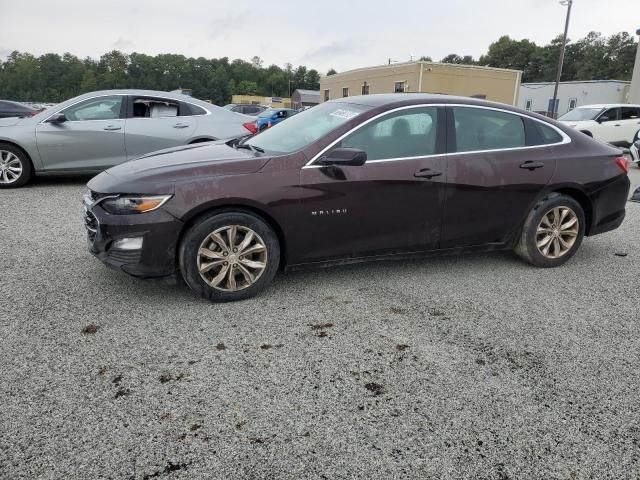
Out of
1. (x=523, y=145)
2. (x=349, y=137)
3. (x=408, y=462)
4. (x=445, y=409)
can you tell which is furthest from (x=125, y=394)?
(x=523, y=145)

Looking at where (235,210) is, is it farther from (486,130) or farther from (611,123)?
(611,123)

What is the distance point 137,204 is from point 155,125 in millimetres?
5247

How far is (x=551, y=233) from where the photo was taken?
4.82m

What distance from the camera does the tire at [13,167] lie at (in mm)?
7952

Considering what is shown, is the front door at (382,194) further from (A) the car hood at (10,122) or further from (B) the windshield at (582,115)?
(B) the windshield at (582,115)

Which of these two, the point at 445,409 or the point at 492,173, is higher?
the point at 492,173

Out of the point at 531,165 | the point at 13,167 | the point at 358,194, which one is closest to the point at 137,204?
the point at 358,194

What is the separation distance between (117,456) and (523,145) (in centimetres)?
401

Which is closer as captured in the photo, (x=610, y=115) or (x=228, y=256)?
(x=228, y=256)

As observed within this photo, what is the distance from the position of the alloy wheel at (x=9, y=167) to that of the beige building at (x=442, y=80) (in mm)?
31988

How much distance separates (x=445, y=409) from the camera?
263 cm

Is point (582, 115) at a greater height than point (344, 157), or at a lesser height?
greater

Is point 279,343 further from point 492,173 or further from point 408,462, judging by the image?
point 492,173

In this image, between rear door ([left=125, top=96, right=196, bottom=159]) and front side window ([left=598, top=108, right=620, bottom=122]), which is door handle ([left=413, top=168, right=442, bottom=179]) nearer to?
rear door ([left=125, top=96, right=196, bottom=159])
